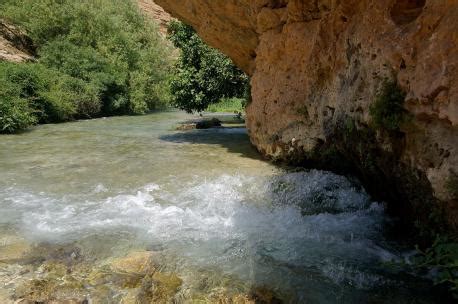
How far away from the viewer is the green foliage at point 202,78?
15211 mm

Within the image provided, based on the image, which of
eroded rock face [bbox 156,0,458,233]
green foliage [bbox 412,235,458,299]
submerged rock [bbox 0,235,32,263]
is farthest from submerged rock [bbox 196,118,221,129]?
green foliage [bbox 412,235,458,299]

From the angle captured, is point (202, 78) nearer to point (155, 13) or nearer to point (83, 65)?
point (83, 65)

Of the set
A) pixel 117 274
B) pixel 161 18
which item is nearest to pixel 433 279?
pixel 117 274

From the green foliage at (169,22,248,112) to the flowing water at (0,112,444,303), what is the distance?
7065 mm

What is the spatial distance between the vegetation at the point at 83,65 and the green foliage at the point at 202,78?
5927mm

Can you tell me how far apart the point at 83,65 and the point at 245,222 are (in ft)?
64.2

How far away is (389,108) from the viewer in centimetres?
481

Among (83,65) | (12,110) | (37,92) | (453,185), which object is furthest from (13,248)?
(83,65)

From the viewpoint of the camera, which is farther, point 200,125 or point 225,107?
point 225,107

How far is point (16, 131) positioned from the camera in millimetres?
14312

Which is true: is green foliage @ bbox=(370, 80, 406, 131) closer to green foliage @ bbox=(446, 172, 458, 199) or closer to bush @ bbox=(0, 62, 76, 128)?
green foliage @ bbox=(446, 172, 458, 199)

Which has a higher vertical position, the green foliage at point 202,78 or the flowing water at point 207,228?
the green foliage at point 202,78

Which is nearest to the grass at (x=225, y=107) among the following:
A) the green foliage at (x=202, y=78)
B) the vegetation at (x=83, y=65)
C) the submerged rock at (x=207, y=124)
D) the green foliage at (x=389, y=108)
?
the vegetation at (x=83, y=65)

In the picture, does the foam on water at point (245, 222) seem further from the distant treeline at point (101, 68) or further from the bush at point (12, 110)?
the distant treeline at point (101, 68)
